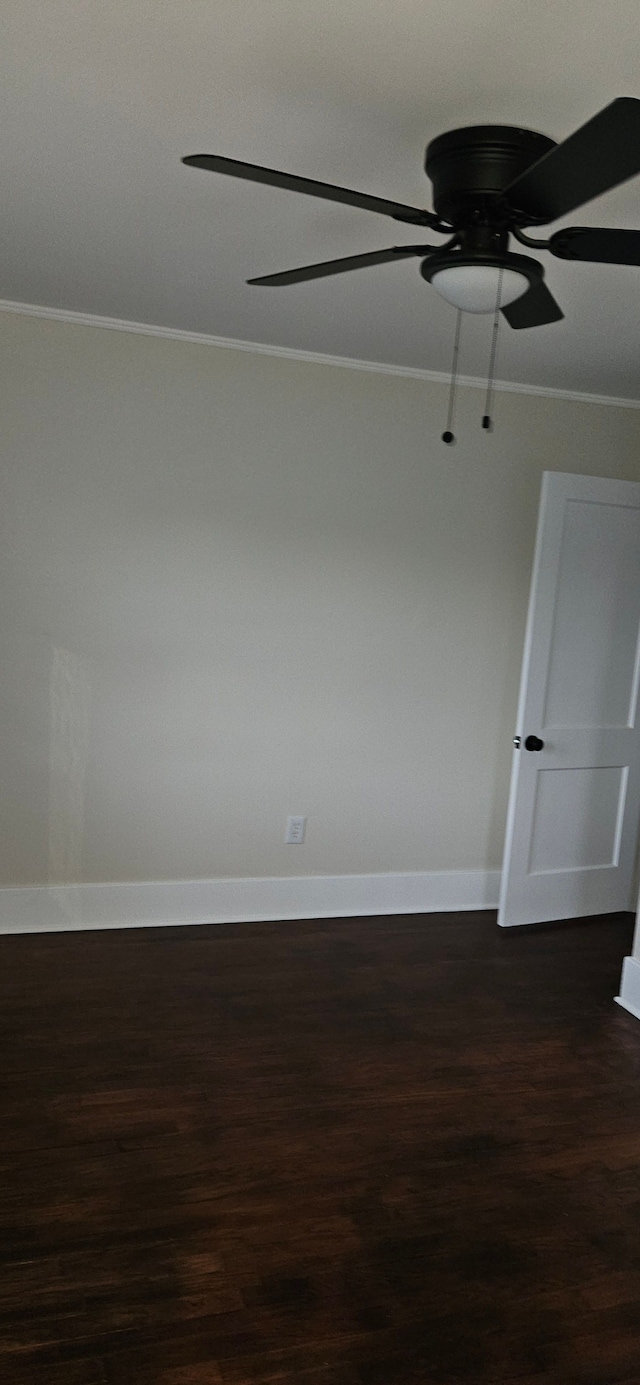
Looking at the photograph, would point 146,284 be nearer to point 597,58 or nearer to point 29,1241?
point 597,58

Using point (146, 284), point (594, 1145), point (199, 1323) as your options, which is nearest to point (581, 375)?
point (146, 284)

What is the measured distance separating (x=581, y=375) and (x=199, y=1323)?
344 cm

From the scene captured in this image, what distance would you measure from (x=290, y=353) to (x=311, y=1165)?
288cm

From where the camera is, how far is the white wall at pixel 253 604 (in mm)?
→ 3816

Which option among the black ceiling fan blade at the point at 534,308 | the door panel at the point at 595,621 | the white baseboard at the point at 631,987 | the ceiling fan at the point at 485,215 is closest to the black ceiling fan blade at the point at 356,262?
the ceiling fan at the point at 485,215

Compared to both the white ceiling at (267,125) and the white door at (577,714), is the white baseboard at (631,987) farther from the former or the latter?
the white ceiling at (267,125)

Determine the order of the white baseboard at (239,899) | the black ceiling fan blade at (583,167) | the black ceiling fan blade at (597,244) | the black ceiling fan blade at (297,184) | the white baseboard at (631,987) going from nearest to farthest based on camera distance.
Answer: the black ceiling fan blade at (583,167) < the black ceiling fan blade at (297,184) < the black ceiling fan blade at (597,244) < the white baseboard at (631,987) < the white baseboard at (239,899)

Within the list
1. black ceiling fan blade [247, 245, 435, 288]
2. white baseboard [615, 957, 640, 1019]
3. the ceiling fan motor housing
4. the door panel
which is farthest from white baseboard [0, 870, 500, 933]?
the ceiling fan motor housing

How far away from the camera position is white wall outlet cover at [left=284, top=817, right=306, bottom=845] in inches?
168

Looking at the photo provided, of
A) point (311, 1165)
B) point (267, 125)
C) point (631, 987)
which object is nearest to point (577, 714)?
point (631, 987)

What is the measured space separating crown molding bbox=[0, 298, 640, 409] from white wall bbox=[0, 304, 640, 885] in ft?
0.11

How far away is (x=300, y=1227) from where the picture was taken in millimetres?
2354

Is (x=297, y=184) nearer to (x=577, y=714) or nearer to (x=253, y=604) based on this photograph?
(x=253, y=604)

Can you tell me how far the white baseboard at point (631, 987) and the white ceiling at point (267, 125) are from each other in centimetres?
218
